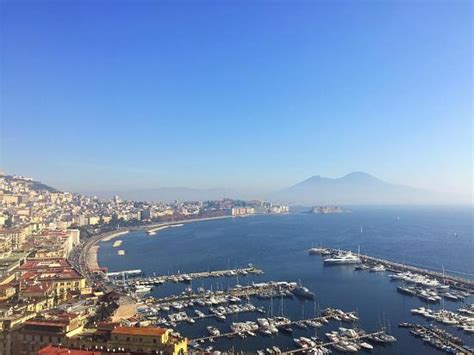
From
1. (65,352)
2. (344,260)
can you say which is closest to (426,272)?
(344,260)

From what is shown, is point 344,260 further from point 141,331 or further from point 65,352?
point 65,352

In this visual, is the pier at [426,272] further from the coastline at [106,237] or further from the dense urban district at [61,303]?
the coastline at [106,237]

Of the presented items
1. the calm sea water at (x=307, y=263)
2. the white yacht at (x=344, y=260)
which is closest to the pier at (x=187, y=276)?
the calm sea water at (x=307, y=263)

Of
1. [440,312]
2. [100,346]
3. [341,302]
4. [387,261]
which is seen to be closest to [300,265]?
[387,261]

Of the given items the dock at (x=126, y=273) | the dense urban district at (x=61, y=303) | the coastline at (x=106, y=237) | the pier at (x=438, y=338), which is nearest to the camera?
the dense urban district at (x=61, y=303)

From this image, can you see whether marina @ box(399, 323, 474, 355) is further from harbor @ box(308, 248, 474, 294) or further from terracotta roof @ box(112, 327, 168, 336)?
terracotta roof @ box(112, 327, 168, 336)
